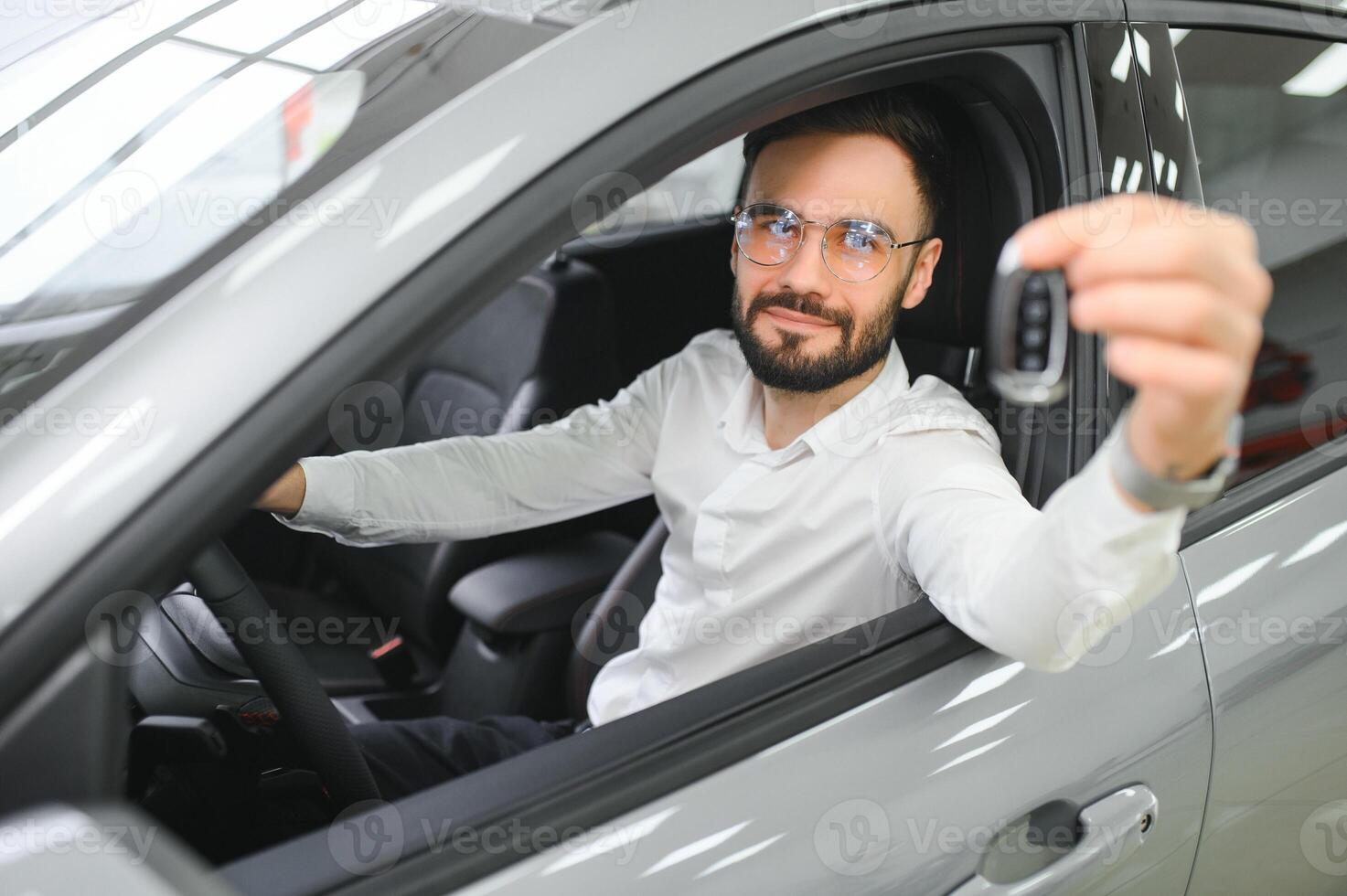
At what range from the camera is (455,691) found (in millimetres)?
2361

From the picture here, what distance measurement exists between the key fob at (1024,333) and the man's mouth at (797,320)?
398mm

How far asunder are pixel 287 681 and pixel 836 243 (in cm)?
85

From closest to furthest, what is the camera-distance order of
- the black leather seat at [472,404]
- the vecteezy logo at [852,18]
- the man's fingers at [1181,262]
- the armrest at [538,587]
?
the man's fingers at [1181,262], the vecteezy logo at [852,18], the armrest at [538,587], the black leather seat at [472,404]

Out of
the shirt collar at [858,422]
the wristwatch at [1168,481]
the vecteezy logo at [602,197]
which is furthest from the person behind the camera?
the shirt collar at [858,422]

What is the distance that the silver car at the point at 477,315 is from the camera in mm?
792

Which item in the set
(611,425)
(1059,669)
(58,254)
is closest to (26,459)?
(58,254)

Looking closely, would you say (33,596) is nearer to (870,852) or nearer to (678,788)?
(678,788)

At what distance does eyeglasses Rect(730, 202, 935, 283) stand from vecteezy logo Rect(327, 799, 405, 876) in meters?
0.84

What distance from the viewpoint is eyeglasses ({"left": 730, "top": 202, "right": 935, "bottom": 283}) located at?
4.63 feet

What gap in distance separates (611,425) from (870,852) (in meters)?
0.95
